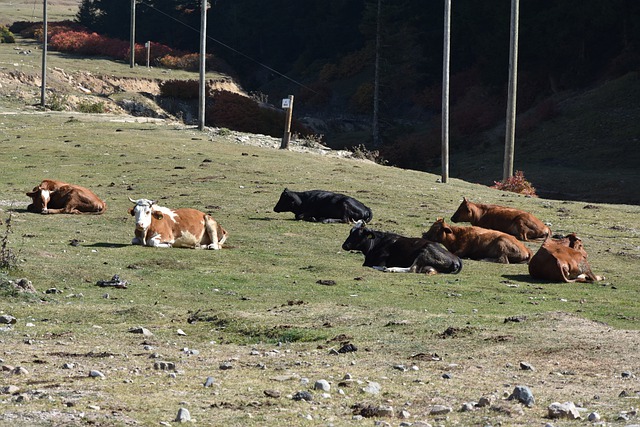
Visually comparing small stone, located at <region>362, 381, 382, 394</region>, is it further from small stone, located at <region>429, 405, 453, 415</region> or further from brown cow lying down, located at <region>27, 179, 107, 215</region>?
brown cow lying down, located at <region>27, 179, 107, 215</region>

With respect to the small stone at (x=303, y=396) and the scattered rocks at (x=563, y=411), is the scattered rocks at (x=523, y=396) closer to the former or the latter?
the scattered rocks at (x=563, y=411)

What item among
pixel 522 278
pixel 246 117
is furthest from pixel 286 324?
pixel 246 117

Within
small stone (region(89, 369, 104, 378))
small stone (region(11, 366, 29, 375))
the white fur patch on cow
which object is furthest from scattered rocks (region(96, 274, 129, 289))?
small stone (region(89, 369, 104, 378))

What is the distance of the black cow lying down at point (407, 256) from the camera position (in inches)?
830

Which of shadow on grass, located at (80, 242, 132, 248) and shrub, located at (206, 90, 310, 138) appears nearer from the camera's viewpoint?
shadow on grass, located at (80, 242, 132, 248)

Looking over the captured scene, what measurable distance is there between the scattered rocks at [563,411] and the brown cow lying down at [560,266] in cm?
1129

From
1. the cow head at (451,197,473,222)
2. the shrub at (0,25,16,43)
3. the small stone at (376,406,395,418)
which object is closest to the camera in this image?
the small stone at (376,406,395,418)

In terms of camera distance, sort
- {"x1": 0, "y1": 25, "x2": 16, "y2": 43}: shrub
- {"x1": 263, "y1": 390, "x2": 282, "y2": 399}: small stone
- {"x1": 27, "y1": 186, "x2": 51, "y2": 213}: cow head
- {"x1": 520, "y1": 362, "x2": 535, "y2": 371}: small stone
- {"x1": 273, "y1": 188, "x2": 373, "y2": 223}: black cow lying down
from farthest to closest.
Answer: {"x1": 0, "y1": 25, "x2": 16, "y2": 43}: shrub, {"x1": 273, "y1": 188, "x2": 373, "y2": 223}: black cow lying down, {"x1": 27, "y1": 186, "x2": 51, "y2": 213}: cow head, {"x1": 520, "y1": 362, "x2": 535, "y2": 371}: small stone, {"x1": 263, "y1": 390, "x2": 282, "y2": 399}: small stone

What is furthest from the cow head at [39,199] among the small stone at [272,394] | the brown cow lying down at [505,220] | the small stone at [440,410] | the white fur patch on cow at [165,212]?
the small stone at [440,410]

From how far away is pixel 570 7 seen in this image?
238 feet

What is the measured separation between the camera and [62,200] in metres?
27.1

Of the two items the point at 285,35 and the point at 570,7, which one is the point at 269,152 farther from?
the point at 285,35

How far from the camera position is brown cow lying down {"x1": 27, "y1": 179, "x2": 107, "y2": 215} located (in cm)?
2689

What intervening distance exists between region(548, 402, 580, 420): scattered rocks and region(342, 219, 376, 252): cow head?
12533mm
